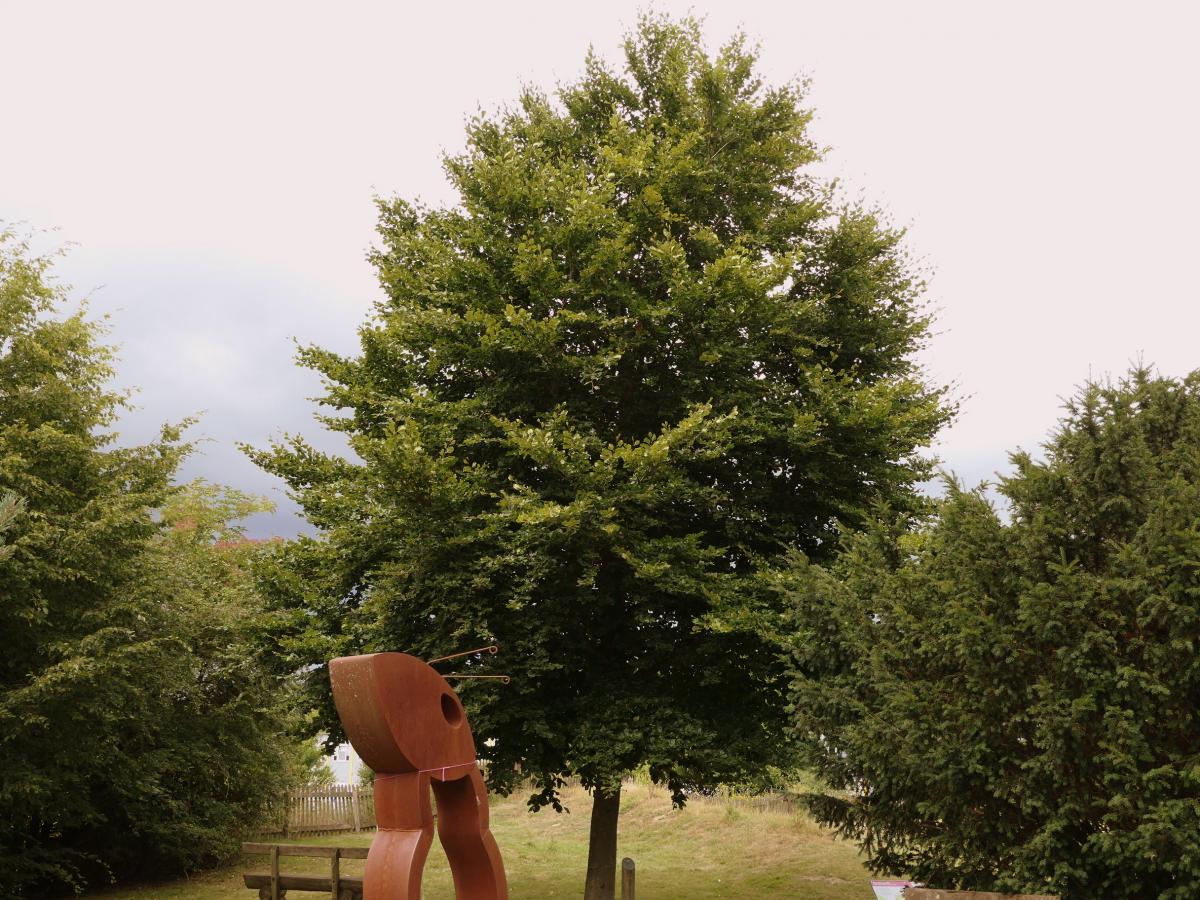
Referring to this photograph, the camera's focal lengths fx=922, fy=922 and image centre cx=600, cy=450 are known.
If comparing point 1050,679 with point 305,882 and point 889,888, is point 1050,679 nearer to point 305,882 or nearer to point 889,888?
point 889,888

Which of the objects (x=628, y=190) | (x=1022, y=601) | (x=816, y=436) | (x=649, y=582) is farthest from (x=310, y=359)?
(x=1022, y=601)

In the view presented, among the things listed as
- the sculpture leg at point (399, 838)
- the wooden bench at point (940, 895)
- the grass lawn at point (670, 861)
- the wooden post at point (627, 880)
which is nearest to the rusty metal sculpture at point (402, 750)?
the sculpture leg at point (399, 838)

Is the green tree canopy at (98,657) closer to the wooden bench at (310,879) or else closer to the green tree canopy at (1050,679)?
the wooden bench at (310,879)

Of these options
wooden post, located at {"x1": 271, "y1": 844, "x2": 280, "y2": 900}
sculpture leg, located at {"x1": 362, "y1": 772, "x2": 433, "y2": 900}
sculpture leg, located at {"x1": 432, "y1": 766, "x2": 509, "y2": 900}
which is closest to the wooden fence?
wooden post, located at {"x1": 271, "y1": 844, "x2": 280, "y2": 900}

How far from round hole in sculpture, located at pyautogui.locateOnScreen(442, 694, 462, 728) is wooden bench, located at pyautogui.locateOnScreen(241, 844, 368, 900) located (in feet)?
17.3

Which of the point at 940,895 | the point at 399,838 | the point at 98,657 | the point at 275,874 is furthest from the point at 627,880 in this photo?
the point at 98,657

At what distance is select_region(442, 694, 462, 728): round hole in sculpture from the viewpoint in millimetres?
8805

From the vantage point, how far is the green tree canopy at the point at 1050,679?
24.1 ft

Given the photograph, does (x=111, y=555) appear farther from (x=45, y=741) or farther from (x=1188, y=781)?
(x=1188, y=781)

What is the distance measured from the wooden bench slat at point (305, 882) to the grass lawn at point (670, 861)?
9.89ft

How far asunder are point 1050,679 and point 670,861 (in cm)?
1490

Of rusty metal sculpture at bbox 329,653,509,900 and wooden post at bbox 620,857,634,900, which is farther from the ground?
rusty metal sculpture at bbox 329,653,509,900

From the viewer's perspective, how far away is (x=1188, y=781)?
6.95 metres

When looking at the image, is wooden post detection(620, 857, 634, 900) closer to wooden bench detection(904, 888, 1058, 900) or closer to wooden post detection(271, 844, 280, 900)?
wooden post detection(271, 844, 280, 900)
